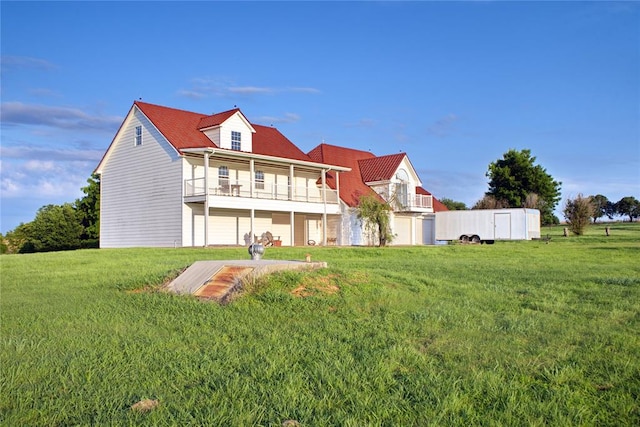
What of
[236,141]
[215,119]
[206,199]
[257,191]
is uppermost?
[215,119]

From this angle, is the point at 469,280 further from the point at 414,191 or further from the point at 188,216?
the point at 414,191

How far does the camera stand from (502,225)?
39.0m

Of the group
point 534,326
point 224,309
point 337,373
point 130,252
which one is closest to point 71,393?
point 337,373

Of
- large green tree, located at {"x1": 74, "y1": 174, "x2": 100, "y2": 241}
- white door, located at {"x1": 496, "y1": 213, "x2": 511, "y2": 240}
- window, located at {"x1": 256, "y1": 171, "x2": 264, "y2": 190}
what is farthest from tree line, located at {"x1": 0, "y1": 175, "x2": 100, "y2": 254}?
white door, located at {"x1": 496, "y1": 213, "x2": 511, "y2": 240}

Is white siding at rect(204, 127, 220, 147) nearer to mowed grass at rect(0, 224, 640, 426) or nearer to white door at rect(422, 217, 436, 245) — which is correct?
white door at rect(422, 217, 436, 245)

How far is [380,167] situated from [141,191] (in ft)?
53.4

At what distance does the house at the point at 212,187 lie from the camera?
29.0 m

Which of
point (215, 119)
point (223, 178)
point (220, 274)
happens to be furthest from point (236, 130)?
point (220, 274)

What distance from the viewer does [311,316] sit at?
8.58 metres

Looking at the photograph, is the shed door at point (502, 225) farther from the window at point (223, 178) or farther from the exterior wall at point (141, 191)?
the exterior wall at point (141, 191)

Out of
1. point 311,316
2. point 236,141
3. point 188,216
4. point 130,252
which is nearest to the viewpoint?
point 311,316

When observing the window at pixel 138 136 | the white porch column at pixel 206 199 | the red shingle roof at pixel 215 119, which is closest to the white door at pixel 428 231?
the red shingle roof at pixel 215 119

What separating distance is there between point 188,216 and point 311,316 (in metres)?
21.4

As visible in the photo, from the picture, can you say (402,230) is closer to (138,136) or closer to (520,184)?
(138,136)
